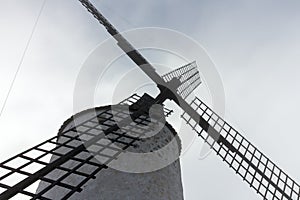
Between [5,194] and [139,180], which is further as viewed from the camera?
[139,180]

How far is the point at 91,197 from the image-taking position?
6.36m

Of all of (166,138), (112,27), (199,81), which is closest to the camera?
(166,138)

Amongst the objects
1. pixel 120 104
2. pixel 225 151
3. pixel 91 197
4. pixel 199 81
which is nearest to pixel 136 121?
pixel 120 104

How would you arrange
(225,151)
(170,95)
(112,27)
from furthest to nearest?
(112,27), (170,95), (225,151)

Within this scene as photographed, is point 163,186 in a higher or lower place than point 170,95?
lower

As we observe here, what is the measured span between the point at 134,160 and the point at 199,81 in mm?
7949

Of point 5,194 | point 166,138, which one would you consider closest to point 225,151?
point 166,138

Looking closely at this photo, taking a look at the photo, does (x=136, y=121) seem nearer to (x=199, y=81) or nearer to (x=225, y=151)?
(x=225, y=151)

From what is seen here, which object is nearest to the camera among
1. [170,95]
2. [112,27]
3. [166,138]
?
[166,138]

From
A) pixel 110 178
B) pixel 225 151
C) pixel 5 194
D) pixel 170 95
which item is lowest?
pixel 5 194

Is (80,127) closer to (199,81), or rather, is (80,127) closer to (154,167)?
(154,167)

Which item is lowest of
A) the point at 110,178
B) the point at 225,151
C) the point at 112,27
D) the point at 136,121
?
the point at 110,178

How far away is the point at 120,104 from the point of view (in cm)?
853

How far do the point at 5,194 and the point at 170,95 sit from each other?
6.29 m
